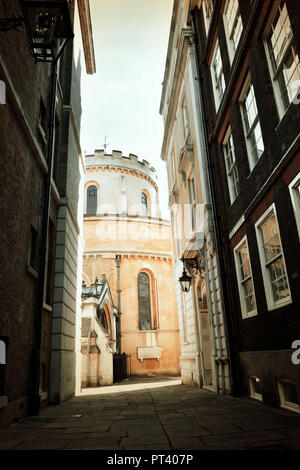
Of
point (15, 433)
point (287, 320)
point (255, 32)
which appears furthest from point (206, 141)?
point (15, 433)

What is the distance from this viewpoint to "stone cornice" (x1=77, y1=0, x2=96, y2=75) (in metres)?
15.5

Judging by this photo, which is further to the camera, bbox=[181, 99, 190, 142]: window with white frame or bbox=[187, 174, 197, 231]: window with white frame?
bbox=[181, 99, 190, 142]: window with white frame

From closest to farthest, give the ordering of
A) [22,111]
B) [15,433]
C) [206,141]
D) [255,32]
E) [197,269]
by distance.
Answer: [15,433]
[22,111]
[255,32]
[206,141]
[197,269]

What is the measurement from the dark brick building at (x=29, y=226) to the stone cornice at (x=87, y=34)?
14.8 ft

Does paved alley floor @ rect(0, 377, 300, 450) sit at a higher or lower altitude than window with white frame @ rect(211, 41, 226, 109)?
lower

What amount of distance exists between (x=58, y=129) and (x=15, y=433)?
9579 mm

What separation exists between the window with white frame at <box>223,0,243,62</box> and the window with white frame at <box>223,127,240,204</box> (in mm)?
2232

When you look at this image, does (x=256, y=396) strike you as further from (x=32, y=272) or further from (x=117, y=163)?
(x=117, y=163)

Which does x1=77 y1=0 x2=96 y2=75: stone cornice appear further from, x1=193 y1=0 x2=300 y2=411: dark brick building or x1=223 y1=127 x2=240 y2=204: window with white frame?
x1=223 y1=127 x2=240 y2=204: window with white frame

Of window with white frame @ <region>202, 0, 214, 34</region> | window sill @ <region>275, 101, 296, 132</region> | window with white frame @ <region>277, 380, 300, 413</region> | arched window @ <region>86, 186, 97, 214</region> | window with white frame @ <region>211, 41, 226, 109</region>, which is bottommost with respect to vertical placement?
window with white frame @ <region>277, 380, 300, 413</region>

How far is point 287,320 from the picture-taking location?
659 centimetres

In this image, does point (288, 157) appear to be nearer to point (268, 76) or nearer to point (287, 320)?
point (268, 76)

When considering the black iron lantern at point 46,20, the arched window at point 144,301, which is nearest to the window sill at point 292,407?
the black iron lantern at point 46,20

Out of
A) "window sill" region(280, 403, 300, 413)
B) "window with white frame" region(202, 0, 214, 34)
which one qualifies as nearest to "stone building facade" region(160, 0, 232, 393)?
"window with white frame" region(202, 0, 214, 34)
